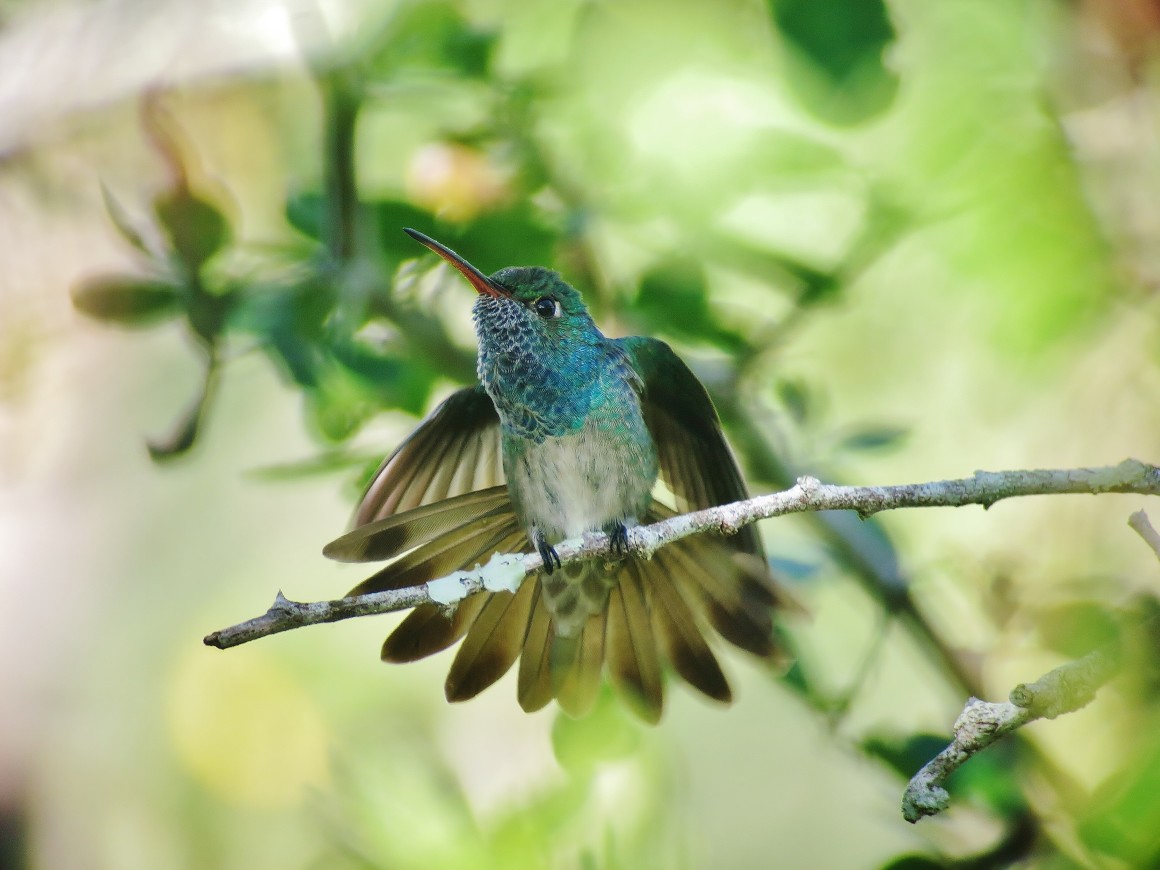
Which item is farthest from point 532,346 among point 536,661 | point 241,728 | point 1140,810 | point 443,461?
point 241,728

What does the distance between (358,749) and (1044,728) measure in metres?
2.36

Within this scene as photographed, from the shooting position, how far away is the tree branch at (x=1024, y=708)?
1.38 m

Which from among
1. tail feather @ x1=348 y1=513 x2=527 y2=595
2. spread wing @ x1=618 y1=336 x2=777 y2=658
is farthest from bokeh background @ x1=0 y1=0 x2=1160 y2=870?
tail feather @ x1=348 y1=513 x2=527 y2=595

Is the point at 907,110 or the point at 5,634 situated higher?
the point at 907,110

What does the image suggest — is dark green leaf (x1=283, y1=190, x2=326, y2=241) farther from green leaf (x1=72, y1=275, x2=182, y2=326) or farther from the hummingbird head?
the hummingbird head

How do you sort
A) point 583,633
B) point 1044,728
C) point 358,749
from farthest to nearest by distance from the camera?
point 1044,728
point 583,633
point 358,749

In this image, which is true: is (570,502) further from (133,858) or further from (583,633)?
(133,858)

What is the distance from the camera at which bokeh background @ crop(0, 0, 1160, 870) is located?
6.21 ft

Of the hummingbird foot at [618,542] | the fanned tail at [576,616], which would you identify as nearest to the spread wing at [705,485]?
the fanned tail at [576,616]

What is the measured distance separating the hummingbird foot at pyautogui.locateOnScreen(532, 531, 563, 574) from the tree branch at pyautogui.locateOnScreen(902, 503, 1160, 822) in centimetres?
81

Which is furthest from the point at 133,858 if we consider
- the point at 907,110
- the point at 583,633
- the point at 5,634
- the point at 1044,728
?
the point at 907,110

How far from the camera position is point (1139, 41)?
88.6 inches

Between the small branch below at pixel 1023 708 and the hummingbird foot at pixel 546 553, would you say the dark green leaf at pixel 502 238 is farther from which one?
the small branch below at pixel 1023 708

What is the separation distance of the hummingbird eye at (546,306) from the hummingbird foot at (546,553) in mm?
539
